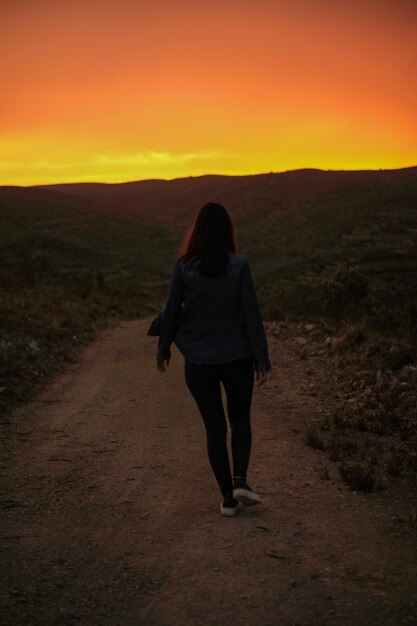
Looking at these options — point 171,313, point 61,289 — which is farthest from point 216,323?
point 61,289

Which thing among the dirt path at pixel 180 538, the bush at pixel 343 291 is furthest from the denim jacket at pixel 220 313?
the bush at pixel 343 291

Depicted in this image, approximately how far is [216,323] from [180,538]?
158 cm

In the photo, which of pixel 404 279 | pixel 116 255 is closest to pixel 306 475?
pixel 404 279

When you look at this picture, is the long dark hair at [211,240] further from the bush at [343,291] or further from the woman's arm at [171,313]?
the bush at [343,291]

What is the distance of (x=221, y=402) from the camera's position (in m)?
4.94

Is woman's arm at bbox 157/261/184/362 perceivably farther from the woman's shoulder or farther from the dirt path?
Answer: the dirt path

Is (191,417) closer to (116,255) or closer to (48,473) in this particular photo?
(48,473)

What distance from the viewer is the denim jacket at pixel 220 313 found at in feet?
15.9

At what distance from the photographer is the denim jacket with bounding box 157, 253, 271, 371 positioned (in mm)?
4852

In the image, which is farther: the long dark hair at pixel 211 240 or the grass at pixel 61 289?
the grass at pixel 61 289

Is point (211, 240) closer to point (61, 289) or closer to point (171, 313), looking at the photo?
point (171, 313)

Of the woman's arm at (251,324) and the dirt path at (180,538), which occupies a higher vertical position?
the woman's arm at (251,324)

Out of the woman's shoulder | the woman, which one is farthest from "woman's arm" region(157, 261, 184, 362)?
the woman's shoulder

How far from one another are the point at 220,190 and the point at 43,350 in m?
109
